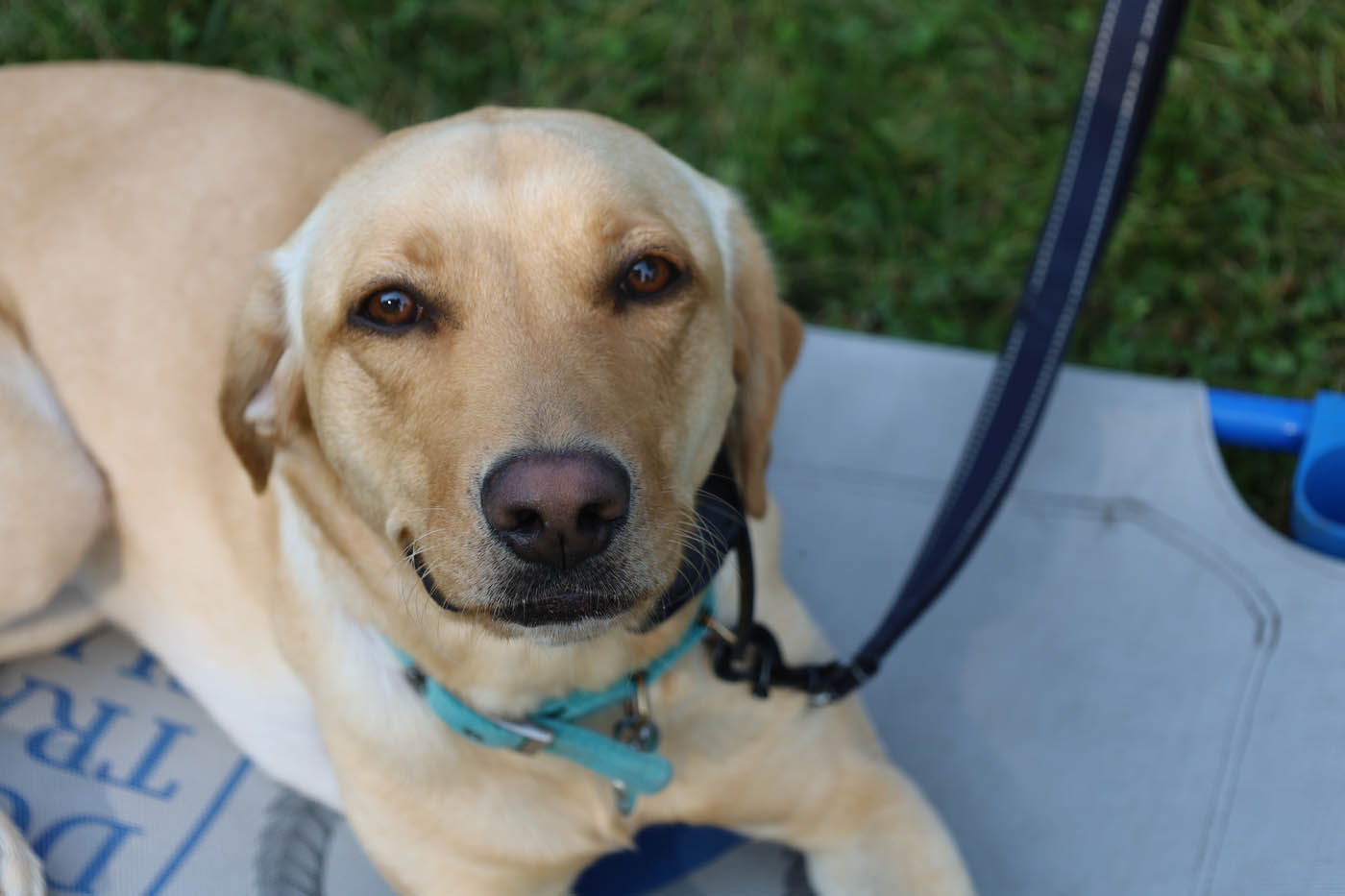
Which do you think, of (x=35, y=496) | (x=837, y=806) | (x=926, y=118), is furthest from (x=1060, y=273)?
(x=35, y=496)

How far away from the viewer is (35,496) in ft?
8.63

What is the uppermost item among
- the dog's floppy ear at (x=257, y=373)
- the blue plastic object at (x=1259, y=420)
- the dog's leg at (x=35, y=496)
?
the blue plastic object at (x=1259, y=420)

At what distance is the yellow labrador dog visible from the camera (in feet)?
5.65

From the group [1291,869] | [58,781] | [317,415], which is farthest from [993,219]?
[58,781]

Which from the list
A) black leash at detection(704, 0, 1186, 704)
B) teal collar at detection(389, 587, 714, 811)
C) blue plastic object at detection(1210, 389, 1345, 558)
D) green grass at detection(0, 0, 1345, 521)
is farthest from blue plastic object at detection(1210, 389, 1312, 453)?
teal collar at detection(389, 587, 714, 811)

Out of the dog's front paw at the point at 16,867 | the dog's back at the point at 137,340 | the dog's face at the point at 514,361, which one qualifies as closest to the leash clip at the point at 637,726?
the dog's face at the point at 514,361

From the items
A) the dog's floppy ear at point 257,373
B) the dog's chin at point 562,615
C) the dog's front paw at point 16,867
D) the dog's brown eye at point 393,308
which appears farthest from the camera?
the dog's front paw at point 16,867

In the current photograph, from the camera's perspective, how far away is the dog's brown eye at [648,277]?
1888 millimetres

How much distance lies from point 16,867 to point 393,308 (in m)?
1.49

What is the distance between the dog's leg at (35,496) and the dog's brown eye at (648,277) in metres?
1.54

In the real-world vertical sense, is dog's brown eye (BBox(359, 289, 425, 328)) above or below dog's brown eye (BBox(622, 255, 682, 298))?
below

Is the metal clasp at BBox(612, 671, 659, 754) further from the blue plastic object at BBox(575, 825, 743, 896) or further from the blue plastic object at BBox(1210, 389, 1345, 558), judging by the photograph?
the blue plastic object at BBox(1210, 389, 1345, 558)

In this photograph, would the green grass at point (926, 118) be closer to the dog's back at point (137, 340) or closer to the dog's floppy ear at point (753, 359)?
the dog's back at point (137, 340)

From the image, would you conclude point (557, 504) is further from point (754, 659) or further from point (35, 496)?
point (35, 496)
